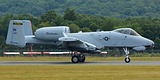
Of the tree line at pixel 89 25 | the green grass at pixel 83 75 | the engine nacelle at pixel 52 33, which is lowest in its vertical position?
the green grass at pixel 83 75

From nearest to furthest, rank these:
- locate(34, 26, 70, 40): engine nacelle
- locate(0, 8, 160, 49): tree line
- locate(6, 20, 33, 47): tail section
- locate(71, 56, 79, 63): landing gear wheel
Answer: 1. locate(71, 56, 79, 63): landing gear wheel
2. locate(34, 26, 70, 40): engine nacelle
3. locate(6, 20, 33, 47): tail section
4. locate(0, 8, 160, 49): tree line

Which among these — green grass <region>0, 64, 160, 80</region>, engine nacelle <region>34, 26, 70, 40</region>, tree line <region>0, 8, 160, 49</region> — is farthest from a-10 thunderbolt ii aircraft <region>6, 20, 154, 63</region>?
tree line <region>0, 8, 160, 49</region>

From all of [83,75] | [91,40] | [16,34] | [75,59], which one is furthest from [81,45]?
[83,75]

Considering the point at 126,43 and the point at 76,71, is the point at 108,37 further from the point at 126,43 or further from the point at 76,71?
the point at 76,71

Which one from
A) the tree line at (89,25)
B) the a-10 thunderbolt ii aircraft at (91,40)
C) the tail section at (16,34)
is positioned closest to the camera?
the a-10 thunderbolt ii aircraft at (91,40)

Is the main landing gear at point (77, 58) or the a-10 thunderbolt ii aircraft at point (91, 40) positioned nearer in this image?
the main landing gear at point (77, 58)

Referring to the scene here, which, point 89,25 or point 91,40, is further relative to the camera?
point 89,25

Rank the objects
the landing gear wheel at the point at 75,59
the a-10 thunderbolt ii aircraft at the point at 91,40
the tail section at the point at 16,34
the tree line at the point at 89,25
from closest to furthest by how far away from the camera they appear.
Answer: the landing gear wheel at the point at 75,59 → the a-10 thunderbolt ii aircraft at the point at 91,40 → the tail section at the point at 16,34 → the tree line at the point at 89,25

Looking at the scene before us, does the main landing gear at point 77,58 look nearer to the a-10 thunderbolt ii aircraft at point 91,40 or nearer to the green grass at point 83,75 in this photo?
the a-10 thunderbolt ii aircraft at point 91,40

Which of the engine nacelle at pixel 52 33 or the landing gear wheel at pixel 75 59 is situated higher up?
the engine nacelle at pixel 52 33

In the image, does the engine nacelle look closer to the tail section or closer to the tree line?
the tail section

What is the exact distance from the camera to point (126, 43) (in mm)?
54312

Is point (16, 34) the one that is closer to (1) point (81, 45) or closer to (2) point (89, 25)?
(1) point (81, 45)

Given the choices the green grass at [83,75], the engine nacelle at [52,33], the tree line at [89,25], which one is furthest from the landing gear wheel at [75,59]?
the tree line at [89,25]
